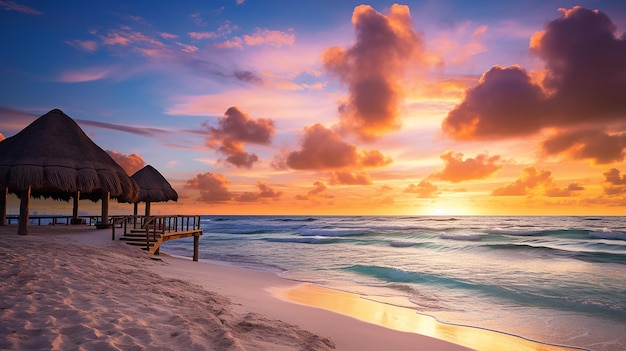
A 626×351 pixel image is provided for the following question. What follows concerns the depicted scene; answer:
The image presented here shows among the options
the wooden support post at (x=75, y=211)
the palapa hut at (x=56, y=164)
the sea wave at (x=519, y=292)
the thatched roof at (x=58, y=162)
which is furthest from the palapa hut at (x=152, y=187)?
the sea wave at (x=519, y=292)

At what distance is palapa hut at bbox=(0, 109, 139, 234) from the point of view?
46.7ft

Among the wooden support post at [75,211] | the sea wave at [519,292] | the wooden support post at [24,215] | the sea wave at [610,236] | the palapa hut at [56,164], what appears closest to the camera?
the sea wave at [519,292]

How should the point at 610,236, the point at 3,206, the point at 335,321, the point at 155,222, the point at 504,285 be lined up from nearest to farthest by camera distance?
the point at 335,321 < the point at 504,285 < the point at 155,222 < the point at 3,206 < the point at 610,236

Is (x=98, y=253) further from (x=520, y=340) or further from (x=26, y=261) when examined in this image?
(x=520, y=340)

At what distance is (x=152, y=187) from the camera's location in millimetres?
23094

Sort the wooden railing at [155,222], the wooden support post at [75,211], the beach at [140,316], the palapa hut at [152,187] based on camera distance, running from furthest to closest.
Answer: the wooden support post at [75,211]
the palapa hut at [152,187]
the wooden railing at [155,222]
the beach at [140,316]

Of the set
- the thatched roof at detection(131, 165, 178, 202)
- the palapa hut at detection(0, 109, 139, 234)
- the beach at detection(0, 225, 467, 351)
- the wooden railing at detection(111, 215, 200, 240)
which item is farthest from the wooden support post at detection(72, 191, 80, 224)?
the beach at detection(0, 225, 467, 351)

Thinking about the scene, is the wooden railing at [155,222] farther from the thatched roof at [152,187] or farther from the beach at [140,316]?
the beach at [140,316]

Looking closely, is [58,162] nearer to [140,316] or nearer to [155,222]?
[155,222]

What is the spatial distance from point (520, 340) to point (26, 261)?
10975 mm

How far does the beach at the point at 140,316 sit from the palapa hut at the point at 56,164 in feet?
18.2

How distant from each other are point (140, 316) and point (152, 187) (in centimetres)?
1950

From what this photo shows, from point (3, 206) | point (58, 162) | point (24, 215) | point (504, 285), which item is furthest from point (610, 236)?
point (3, 206)

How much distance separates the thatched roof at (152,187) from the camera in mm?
22725
